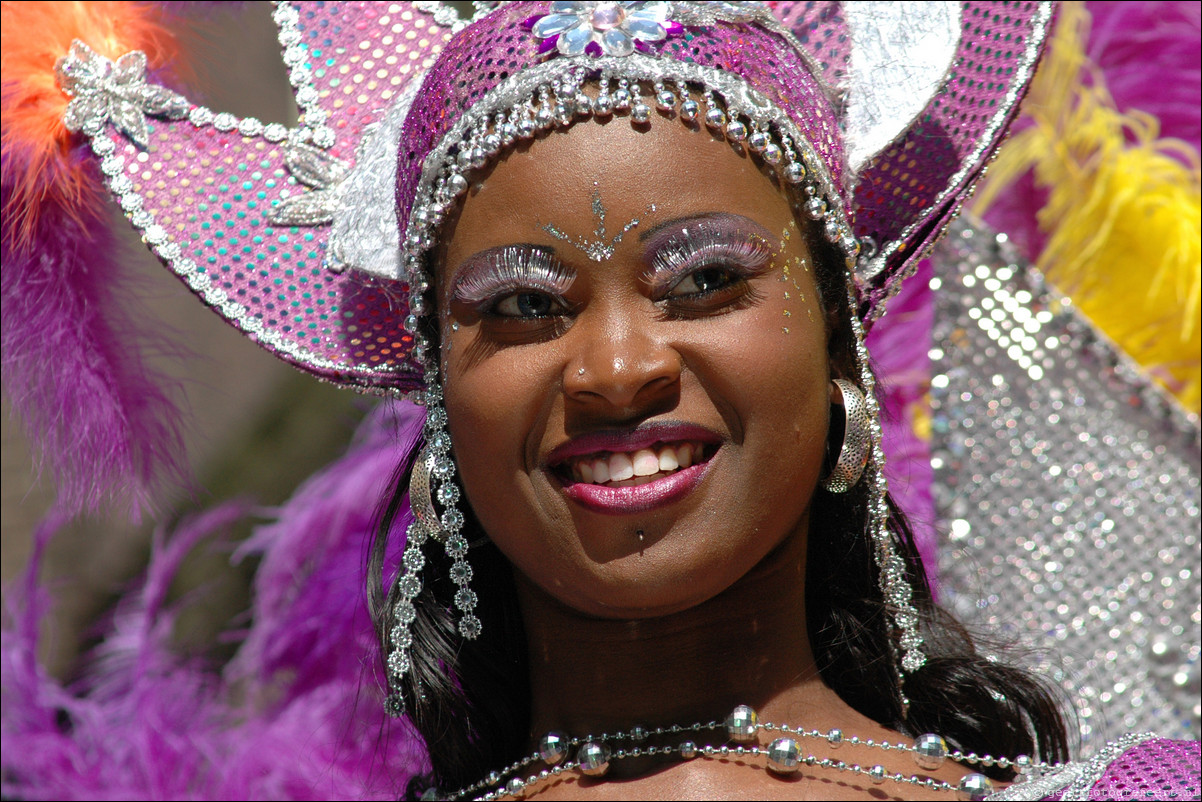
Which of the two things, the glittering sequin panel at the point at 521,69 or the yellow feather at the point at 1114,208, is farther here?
the yellow feather at the point at 1114,208

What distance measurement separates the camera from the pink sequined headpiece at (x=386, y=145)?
2264 mm

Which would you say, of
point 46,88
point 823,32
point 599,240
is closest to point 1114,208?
point 823,32

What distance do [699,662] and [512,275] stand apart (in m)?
0.59

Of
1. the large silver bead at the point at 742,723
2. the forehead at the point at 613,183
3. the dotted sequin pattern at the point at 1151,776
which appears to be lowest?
the dotted sequin pattern at the point at 1151,776

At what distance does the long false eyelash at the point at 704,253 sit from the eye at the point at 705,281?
0.04 feet

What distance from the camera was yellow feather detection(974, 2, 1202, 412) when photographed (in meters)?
3.01

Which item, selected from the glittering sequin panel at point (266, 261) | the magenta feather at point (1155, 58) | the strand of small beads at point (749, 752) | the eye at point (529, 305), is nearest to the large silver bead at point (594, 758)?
the strand of small beads at point (749, 752)

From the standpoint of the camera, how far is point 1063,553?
3041mm

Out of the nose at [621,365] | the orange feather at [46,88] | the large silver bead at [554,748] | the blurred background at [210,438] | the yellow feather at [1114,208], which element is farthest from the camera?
the yellow feather at [1114,208]

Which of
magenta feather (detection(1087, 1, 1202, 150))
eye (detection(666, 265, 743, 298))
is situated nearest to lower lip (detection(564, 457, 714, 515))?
eye (detection(666, 265, 743, 298))

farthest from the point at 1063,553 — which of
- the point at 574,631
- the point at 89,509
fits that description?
the point at 89,509

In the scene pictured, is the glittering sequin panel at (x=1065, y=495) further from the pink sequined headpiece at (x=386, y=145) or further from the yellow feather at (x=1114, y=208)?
the pink sequined headpiece at (x=386, y=145)

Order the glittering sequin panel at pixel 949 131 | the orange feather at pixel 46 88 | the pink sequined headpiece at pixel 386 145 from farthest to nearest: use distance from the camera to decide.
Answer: the orange feather at pixel 46 88 → the glittering sequin panel at pixel 949 131 → the pink sequined headpiece at pixel 386 145

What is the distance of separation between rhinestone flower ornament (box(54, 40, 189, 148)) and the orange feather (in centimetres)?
4
